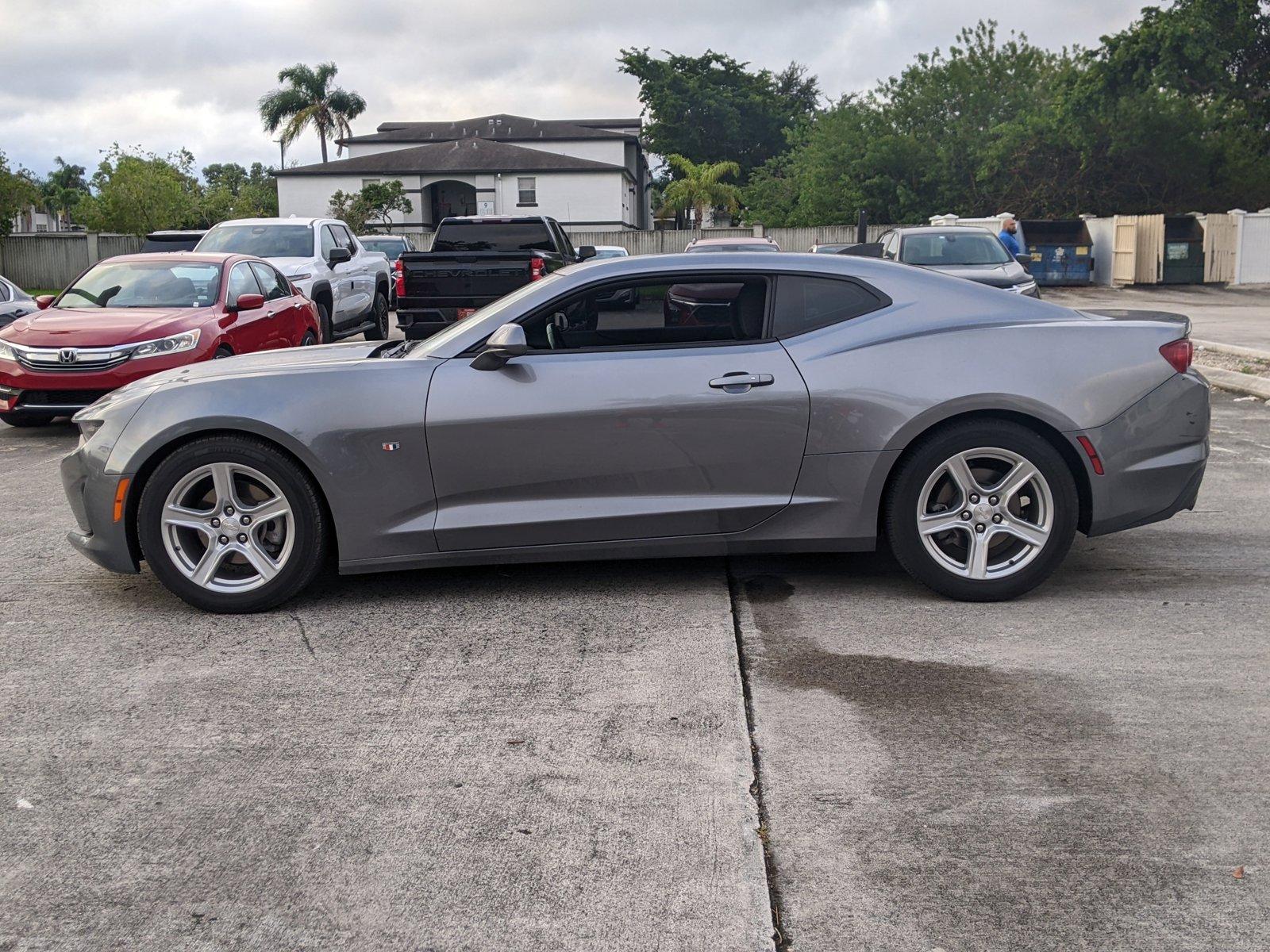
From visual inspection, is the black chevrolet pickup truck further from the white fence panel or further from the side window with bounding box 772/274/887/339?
the white fence panel

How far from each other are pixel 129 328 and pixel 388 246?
67.1 ft

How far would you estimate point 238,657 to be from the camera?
4.93 meters

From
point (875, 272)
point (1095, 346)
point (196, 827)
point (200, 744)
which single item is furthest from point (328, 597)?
point (1095, 346)

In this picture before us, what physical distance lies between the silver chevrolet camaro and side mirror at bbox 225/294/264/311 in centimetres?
633

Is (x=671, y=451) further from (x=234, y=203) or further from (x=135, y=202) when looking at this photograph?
(x=234, y=203)

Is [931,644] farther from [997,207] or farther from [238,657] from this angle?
[997,207]

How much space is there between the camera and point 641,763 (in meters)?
3.85

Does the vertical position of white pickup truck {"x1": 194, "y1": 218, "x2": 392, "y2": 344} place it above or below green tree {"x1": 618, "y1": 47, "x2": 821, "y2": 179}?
below

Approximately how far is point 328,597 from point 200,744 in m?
1.71

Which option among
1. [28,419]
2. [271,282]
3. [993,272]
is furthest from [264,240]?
[993,272]

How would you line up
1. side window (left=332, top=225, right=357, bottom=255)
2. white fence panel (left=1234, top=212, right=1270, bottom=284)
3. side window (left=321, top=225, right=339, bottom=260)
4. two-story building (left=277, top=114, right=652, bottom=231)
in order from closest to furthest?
side window (left=321, top=225, right=339, bottom=260), side window (left=332, top=225, right=357, bottom=255), white fence panel (left=1234, top=212, right=1270, bottom=284), two-story building (left=277, top=114, right=652, bottom=231)

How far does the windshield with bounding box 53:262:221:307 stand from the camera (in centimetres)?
1165

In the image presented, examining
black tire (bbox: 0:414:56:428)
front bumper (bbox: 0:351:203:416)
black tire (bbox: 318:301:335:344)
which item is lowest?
black tire (bbox: 0:414:56:428)

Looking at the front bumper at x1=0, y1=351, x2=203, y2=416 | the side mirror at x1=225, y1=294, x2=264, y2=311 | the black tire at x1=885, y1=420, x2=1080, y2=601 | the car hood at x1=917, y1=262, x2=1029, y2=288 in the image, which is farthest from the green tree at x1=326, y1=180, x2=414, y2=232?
the black tire at x1=885, y1=420, x2=1080, y2=601
